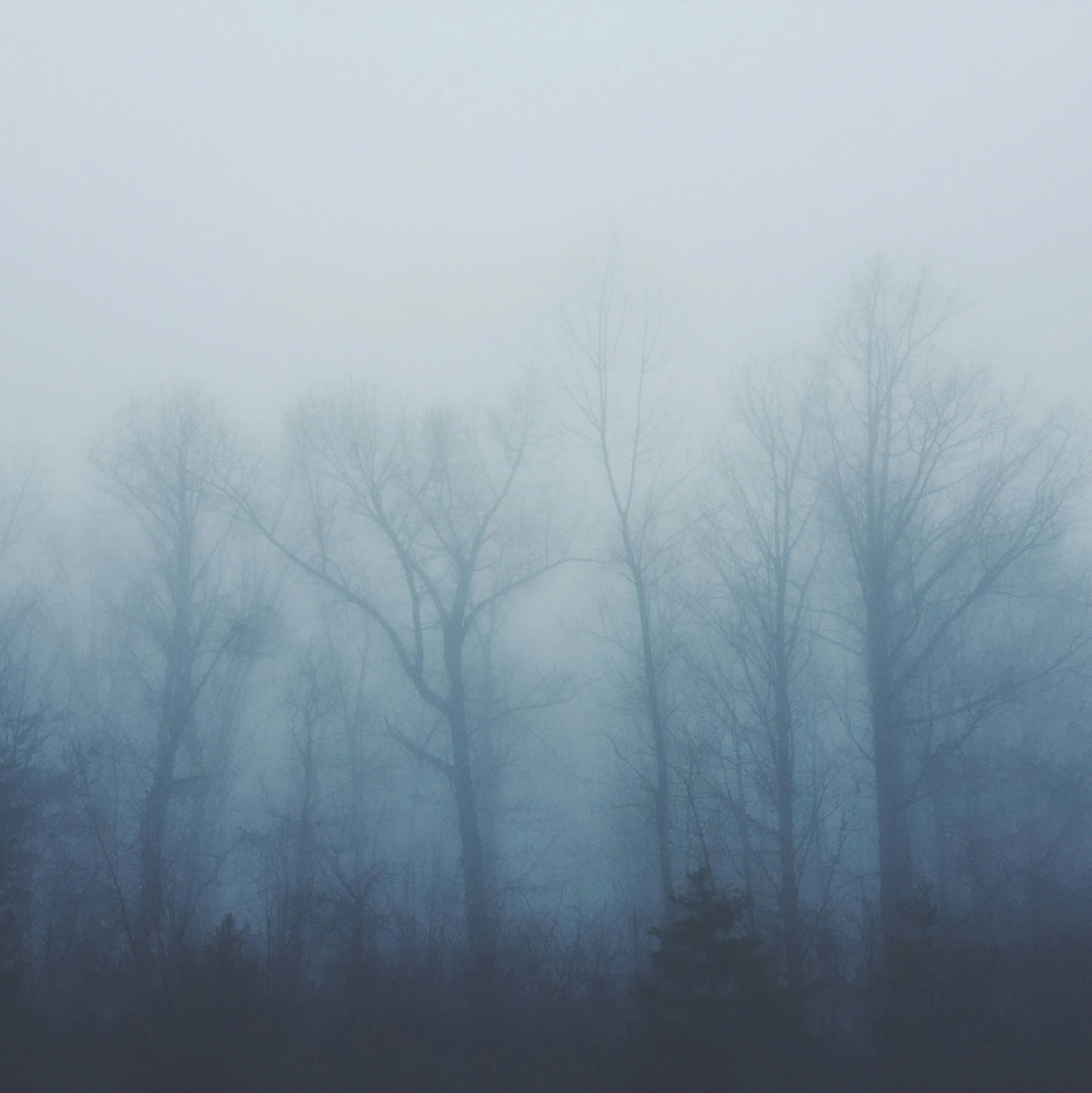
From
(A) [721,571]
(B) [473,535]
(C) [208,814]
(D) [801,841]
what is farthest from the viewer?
(C) [208,814]

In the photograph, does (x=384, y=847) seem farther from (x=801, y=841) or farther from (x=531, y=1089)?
(x=531, y=1089)

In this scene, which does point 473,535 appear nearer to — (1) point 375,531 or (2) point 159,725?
(1) point 375,531

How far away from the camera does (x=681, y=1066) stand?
695cm

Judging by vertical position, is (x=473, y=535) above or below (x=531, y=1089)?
above

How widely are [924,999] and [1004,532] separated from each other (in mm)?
6283

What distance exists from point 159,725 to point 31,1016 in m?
9.80

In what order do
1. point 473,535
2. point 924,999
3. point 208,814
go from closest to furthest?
point 924,999, point 473,535, point 208,814

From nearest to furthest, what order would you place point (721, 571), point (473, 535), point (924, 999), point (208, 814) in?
point (924, 999) → point (721, 571) → point (473, 535) → point (208, 814)

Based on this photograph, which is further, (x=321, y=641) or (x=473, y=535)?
(x=321, y=641)

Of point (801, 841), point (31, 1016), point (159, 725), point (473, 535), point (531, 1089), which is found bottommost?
point (531, 1089)

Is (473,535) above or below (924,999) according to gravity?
above

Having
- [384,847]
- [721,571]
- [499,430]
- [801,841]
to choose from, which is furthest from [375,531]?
[384,847]

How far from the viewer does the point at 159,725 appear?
17125mm

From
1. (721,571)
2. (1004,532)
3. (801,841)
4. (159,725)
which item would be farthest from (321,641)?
(1004,532)
